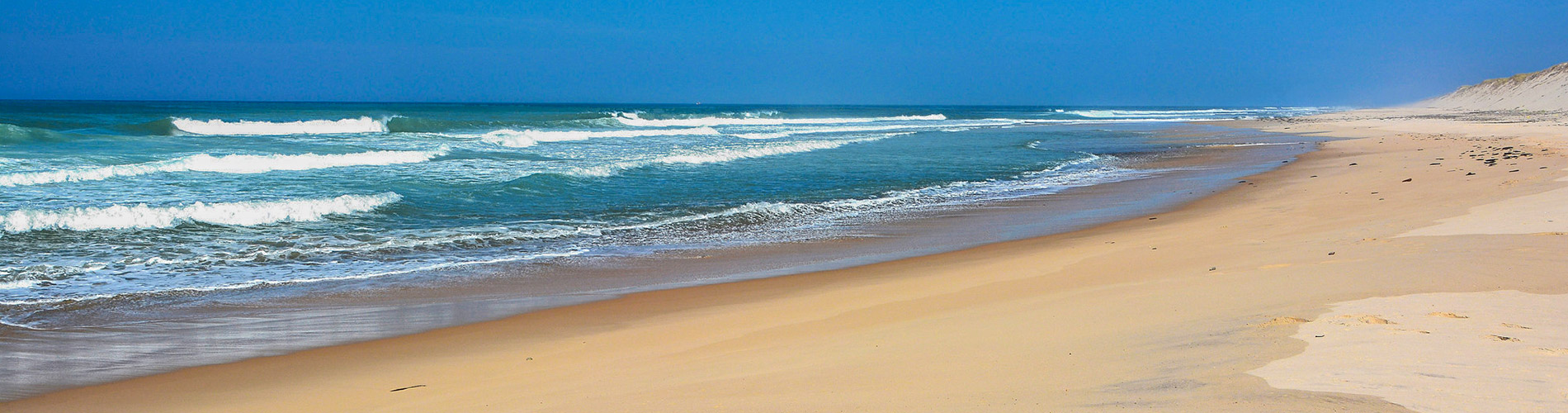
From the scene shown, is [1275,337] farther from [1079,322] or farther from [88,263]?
[88,263]

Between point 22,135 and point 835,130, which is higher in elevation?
point 22,135

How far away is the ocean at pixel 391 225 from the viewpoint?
5.76 metres

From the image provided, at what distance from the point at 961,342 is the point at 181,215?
9086 mm

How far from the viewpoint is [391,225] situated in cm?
983

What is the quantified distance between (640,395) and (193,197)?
1064 cm

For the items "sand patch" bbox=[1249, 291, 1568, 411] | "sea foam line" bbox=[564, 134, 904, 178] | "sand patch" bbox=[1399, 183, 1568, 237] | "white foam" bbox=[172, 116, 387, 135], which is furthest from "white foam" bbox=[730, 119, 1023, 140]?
"sand patch" bbox=[1249, 291, 1568, 411]

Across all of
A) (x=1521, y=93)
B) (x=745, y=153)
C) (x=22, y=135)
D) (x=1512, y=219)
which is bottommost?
(x=745, y=153)

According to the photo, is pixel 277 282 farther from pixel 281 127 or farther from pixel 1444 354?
pixel 281 127

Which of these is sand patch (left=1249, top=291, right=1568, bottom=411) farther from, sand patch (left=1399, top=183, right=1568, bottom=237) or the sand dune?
the sand dune

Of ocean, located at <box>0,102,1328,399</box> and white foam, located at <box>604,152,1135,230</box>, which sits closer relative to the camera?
ocean, located at <box>0,102,1328,399</box>

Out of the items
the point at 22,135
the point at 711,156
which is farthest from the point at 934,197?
the point at 22,135

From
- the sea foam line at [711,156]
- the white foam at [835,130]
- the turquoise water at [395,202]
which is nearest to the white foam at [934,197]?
the turquoise water at [395,202]

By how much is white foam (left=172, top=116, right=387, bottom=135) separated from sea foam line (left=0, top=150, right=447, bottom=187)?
663 inches

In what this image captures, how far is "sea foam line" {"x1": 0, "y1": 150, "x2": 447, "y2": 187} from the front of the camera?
1384cm
